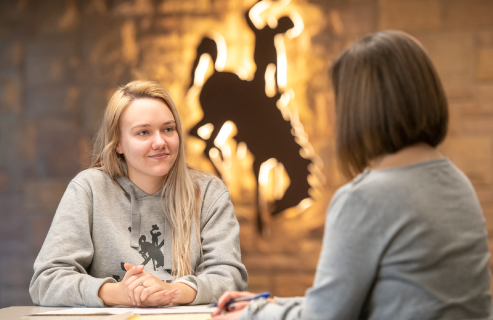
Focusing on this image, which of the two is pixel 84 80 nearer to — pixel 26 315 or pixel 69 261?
pixel 69 261

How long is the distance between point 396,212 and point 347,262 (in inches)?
4.5

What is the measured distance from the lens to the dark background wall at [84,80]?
254 centimetres

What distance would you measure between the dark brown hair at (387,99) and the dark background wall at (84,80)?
66.6 inches

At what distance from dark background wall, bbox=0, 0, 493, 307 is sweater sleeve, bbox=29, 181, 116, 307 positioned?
1.08 m

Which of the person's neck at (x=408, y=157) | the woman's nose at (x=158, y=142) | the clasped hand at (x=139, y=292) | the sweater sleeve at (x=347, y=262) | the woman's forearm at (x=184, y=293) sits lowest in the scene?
the woman's forearm at (x=184, y=293)

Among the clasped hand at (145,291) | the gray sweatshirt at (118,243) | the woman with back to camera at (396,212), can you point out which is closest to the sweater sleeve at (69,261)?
the gray sweatshirt at (118,243)

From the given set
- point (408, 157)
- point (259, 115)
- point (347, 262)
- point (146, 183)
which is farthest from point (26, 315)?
point (259, 115)

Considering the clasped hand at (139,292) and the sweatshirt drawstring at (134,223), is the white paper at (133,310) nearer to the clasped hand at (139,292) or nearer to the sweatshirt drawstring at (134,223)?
the clasped hand at (139,292)

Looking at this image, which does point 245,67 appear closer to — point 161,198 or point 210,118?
point 210,118

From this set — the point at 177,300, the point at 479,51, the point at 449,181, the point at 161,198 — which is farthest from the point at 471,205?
the point at 479,51

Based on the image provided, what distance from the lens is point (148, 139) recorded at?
1784 millimetres

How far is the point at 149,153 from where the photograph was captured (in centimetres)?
179

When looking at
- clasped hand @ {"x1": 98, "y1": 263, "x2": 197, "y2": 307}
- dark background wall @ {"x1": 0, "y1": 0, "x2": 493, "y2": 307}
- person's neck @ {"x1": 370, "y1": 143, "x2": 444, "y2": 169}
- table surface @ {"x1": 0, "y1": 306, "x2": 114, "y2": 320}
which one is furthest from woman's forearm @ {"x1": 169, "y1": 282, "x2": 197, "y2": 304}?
dark background wall @ {"x1": 0, "y1": 0, "x2": 493, "y2": 307}

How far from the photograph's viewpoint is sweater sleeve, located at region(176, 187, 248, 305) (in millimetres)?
1526
